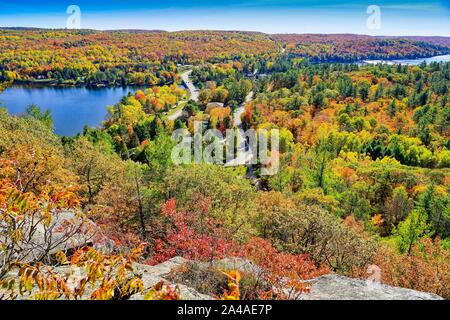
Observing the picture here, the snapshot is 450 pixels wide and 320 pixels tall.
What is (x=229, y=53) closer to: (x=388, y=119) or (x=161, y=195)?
(x=388, y=119)

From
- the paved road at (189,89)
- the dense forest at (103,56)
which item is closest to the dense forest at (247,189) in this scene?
the dense forest at (103,56)

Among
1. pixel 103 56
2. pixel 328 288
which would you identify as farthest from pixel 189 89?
pixel 328 288

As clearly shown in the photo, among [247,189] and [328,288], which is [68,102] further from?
[328,288]

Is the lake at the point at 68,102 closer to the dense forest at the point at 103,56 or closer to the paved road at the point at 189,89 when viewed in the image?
the dense forest at the point at 103,56

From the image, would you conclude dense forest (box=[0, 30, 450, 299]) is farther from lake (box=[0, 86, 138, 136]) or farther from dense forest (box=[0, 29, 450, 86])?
lake (box=[0, 86, 138, 136])
